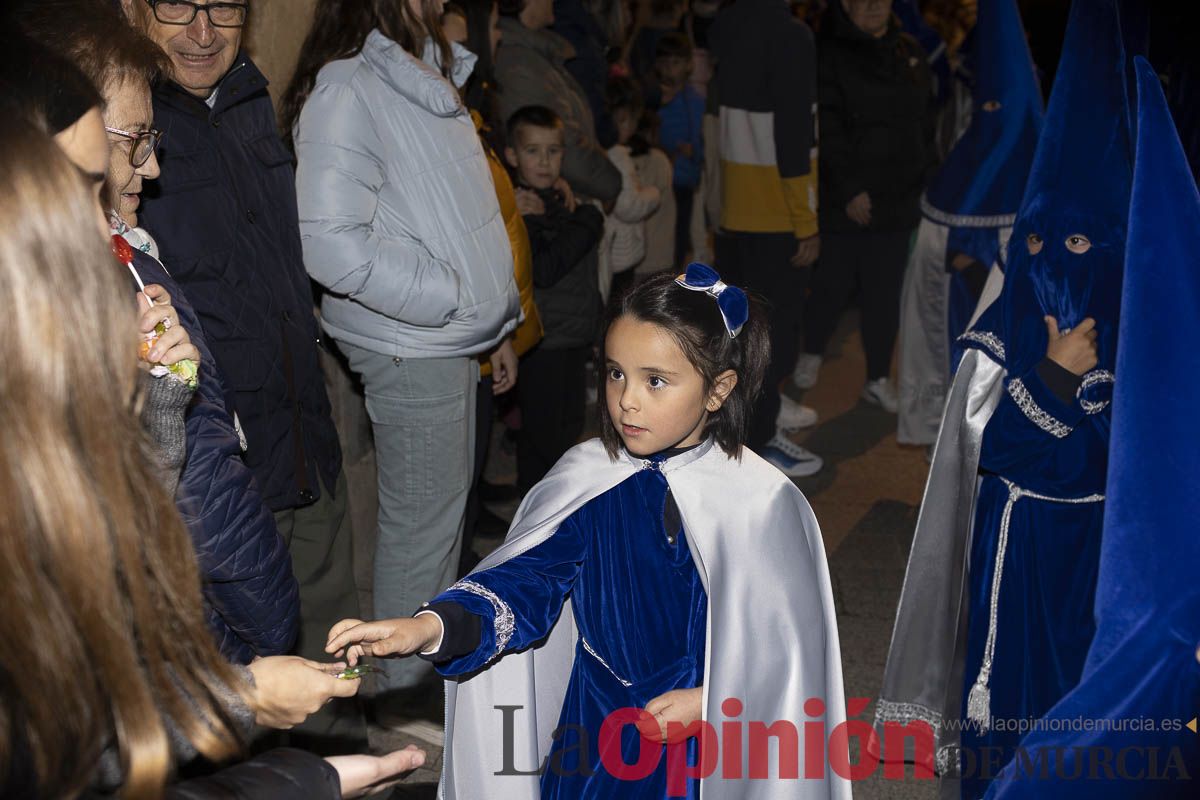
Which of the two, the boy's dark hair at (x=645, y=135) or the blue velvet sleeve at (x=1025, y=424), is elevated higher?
the boy's dark hair at (x=645, y=135)

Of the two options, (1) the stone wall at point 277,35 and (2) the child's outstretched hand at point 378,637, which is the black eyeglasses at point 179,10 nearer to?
(1) the stone wall at point 277,35

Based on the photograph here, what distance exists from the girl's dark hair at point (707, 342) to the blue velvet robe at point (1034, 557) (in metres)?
0.87

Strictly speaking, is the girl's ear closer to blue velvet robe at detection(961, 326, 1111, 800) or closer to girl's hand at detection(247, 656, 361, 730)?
blue velvet robe at detection(961, 326, 1111, 800)

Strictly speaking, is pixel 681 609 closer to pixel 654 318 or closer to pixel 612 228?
pixel 654 318

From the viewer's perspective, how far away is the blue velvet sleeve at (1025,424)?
304 cm

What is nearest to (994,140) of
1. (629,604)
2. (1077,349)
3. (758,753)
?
(1077,349)

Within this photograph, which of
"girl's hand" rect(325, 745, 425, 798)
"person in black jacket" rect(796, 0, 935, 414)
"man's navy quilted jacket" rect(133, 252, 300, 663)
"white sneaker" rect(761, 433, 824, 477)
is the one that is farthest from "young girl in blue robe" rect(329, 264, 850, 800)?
"person in black jacket" rect(796, 0, 935, 414)

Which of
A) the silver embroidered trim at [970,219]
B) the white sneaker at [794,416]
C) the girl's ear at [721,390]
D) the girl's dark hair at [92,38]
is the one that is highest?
the girl's dark hair at [92,38]

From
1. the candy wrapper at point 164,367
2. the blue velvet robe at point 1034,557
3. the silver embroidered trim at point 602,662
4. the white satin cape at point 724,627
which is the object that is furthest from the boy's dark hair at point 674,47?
the candy wrapper at point 164,367

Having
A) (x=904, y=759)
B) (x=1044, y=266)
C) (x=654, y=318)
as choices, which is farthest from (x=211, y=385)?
(x=904, y=759)

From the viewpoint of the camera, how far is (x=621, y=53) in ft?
29.2

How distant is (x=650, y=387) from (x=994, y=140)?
3053 millimetres

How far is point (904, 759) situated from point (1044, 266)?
153 centimetres

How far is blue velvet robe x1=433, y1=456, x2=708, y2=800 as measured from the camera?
2.60 meters
